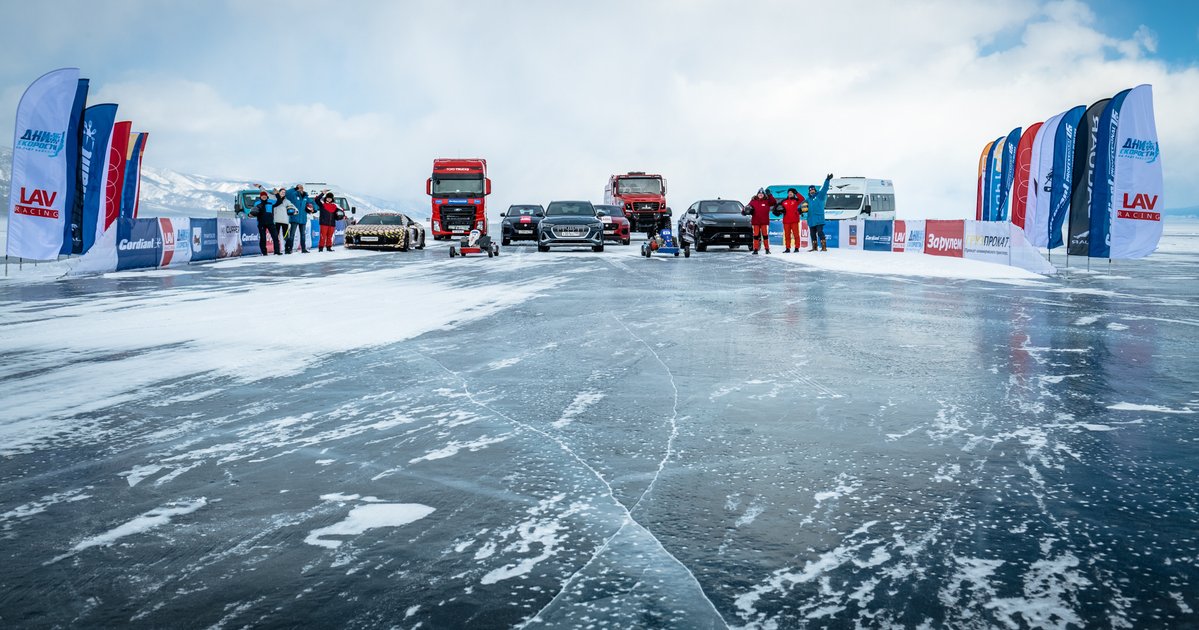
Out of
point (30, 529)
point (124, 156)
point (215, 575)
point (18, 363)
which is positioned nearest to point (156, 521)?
point (30, 529)

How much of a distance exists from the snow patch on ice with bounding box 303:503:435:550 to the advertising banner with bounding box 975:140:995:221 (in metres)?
31.4

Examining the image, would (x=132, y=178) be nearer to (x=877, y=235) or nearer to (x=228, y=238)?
(x=228, y=238)

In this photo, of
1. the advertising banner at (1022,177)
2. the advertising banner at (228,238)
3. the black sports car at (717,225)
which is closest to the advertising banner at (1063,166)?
the advertising banner at (1022,177)

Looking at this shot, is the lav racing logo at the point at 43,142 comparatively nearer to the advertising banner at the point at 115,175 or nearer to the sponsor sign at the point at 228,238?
the advertising banner at the point at 115,175

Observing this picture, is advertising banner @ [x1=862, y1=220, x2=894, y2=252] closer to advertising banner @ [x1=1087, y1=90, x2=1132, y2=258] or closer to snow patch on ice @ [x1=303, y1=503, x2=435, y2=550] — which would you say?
advertising banner @ [x1=1087, y1=90, x2=1132, y2=258]

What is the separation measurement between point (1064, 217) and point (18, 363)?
71.8 ft

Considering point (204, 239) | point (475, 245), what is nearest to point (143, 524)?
point (204, 239)

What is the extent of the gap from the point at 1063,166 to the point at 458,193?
72.6 ft

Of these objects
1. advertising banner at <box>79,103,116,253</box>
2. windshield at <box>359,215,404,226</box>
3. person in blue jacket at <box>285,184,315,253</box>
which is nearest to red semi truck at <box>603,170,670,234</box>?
windshield at <box>359,215,404,226</box>

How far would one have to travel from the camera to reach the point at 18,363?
25.4 ft

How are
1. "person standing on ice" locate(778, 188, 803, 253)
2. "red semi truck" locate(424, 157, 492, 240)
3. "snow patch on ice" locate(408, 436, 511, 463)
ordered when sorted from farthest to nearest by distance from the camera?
"red semi truck" locate(424, 157, 492, 240) → "person standing on ice" locate(778, 188, 803, 253) → "snow patch on ice" locate(408, 436, 511, 463)

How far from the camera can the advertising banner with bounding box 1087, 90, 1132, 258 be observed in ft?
63.2

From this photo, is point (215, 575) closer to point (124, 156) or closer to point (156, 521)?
point (156, 521)

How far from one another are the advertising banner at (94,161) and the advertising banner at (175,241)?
1.77 meters
